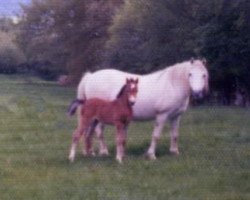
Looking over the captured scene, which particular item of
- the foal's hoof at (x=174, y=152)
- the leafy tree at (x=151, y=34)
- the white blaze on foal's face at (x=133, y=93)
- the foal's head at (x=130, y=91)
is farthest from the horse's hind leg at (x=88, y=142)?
the leafy tree at (x=151, y=34)

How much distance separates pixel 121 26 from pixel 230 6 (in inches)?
100

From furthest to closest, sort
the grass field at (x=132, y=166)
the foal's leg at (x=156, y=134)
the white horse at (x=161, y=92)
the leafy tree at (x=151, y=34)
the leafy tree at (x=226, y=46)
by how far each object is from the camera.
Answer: the leafy tree at (x=226, y=46), the leafy tree at (x=151, y=34), the white horse at (x=161, y=92), the foal's leg at (x=156, y=134), the grass field at (x=132, y=166)

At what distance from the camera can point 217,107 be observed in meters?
16.4

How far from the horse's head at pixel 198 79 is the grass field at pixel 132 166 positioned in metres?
0.75

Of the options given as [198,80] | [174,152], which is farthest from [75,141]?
[198,80]

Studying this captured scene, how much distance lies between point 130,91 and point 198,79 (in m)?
0.92

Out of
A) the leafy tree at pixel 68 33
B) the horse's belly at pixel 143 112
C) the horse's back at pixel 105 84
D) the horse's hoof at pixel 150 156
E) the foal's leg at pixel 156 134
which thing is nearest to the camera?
the horse's hoof at pixel 150 156

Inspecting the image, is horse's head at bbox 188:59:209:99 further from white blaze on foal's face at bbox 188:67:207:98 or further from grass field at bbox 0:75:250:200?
grass field at bbox 0:75:250:200

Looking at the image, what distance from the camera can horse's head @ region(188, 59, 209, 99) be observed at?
8812 mm

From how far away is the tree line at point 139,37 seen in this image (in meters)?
15.4

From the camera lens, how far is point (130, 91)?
333 inches

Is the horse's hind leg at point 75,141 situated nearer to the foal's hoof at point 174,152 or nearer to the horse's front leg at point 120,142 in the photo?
the horse's front leg at point 120,142

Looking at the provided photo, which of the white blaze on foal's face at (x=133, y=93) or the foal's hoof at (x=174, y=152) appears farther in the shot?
the foal's hoof at (x=174, y=152)

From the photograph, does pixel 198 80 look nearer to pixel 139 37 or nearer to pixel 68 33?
pixel 68 33
